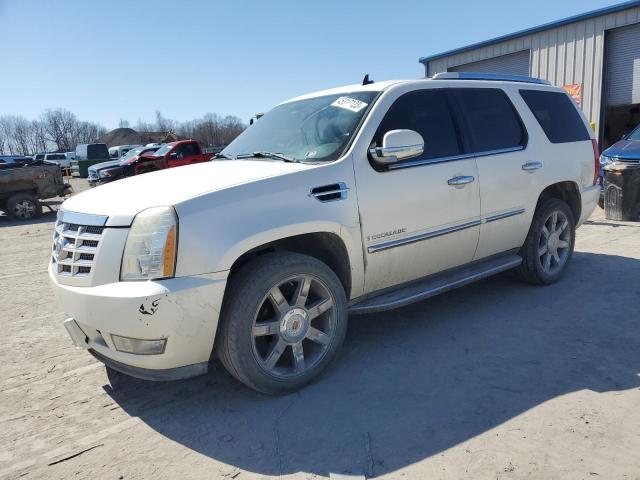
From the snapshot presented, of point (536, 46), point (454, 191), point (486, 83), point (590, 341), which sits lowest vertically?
point (590, 341)

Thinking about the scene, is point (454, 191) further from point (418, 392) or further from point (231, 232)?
point (231, 232)

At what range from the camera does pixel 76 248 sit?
2.89m

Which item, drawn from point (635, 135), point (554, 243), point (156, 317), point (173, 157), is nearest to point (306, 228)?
point (156, 317)

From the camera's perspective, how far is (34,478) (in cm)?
247

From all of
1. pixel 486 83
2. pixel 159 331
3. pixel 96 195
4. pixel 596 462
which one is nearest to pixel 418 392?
pixel 596 462

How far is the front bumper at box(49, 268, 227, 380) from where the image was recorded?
261 cm

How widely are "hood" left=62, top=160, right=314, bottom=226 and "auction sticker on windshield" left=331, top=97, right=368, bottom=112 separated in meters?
0.71

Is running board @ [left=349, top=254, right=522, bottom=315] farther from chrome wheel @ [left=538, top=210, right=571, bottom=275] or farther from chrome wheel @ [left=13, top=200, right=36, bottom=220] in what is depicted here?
chrome wheel @ [left=13, top=200, right=36, bottom=220]

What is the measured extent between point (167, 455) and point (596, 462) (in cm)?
216

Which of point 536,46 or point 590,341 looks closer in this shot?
point 590,341

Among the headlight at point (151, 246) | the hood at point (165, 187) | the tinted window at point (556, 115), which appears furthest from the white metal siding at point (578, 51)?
the headlight at point (151, 246)

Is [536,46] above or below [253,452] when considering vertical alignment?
above

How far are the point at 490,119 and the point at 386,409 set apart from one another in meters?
2.75

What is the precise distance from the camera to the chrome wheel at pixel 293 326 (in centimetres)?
304
